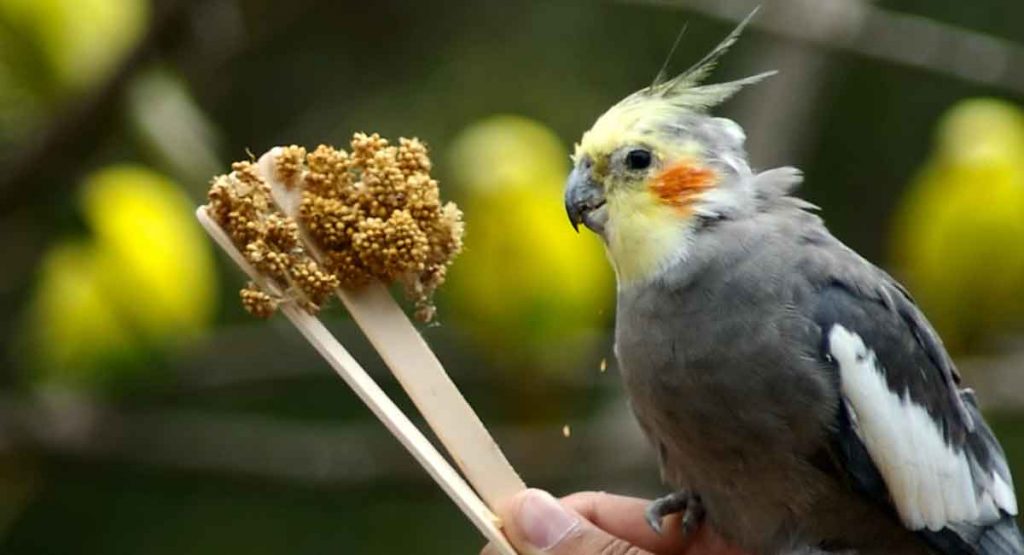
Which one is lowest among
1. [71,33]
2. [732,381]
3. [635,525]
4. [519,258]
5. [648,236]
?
[635,525]

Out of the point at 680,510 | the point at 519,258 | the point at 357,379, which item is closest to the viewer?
the point at 357,379

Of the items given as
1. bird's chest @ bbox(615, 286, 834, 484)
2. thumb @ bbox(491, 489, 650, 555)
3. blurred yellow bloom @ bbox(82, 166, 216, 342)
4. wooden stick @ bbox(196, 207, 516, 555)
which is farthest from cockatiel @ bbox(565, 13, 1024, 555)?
blurred yellow bloom @ bbox(82, 166, 216, 342)

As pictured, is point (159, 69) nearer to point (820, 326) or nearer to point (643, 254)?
point (643, 254)

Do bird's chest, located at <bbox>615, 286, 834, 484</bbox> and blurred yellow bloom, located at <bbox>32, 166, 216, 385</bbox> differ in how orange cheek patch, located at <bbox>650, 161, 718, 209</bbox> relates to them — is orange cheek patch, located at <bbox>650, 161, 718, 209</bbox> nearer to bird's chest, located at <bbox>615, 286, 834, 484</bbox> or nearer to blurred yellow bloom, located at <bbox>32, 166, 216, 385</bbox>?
bird's chest, located at <bbox>615, 286, 834, 484</bbox>

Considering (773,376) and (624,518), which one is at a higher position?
(773,376)

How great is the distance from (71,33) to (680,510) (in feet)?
4.05

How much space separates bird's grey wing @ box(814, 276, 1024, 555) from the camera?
1.56 metres

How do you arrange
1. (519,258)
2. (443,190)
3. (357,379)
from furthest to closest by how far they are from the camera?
(443,190) < (519,258) < (357,379)

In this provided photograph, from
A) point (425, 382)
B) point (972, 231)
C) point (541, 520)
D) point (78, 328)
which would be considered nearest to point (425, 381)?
point (425, 382)

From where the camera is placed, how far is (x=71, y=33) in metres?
2.42

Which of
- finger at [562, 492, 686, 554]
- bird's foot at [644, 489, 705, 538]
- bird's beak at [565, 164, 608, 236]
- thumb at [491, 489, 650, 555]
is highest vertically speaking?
bird's beak at [565, 164, 608, 236]

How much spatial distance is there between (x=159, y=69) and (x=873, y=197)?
1730mm

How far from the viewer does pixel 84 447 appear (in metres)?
2.76

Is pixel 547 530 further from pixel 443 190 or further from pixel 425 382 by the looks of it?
pixel 443 190
